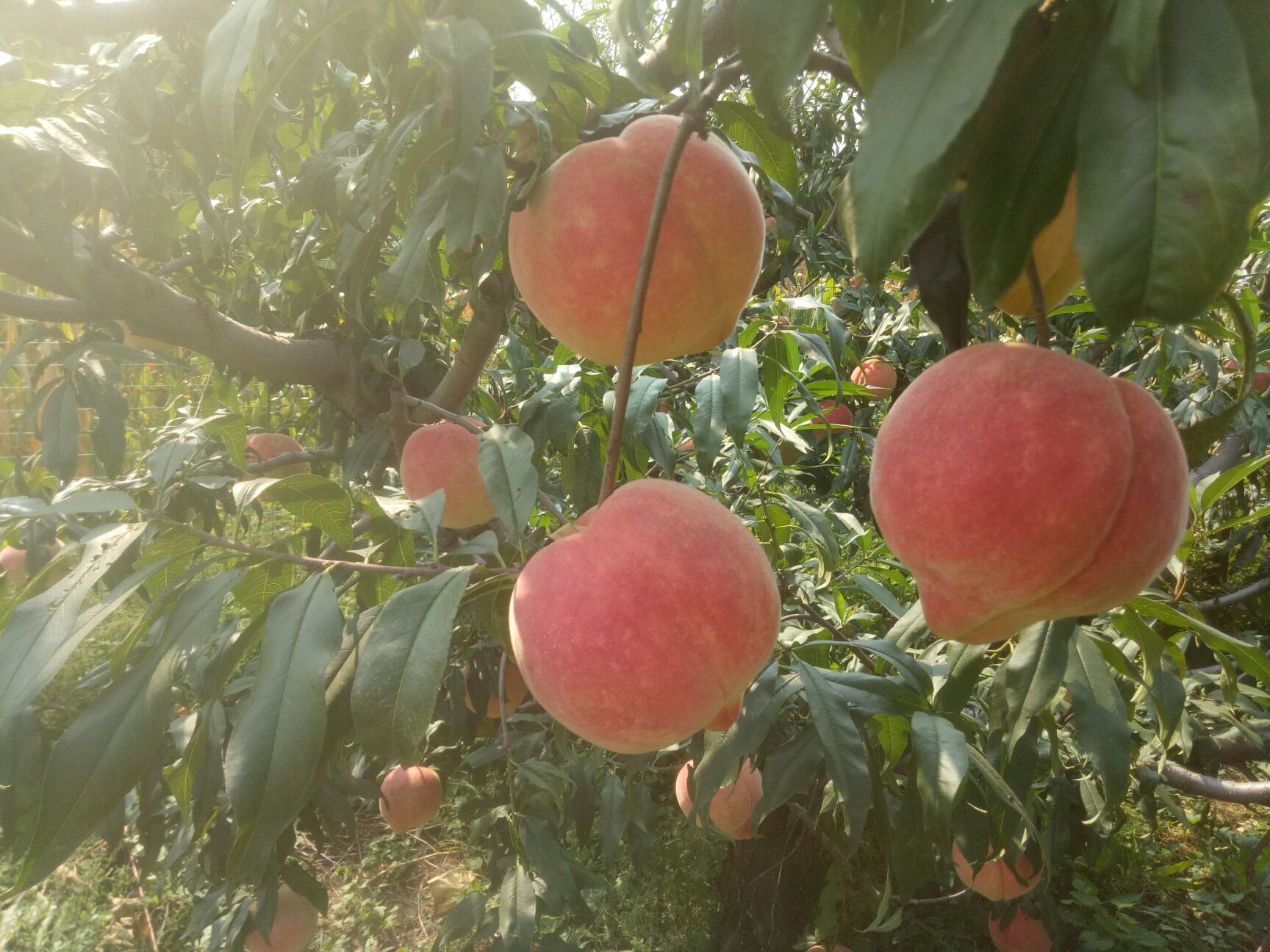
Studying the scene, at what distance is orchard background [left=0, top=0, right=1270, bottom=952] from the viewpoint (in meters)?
0.34

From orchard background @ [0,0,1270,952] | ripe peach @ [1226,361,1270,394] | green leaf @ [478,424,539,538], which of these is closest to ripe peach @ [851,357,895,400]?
orchard background @ [0,0,1270,952]

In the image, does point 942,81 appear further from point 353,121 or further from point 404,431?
point 404,431

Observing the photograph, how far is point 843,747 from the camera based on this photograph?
773 millimetres

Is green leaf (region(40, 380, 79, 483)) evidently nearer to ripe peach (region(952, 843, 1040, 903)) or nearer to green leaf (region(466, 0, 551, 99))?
green leaf (region(466, 0, 551, 99))

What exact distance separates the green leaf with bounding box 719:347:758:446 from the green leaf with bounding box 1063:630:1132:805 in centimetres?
48

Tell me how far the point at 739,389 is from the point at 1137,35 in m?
0.76

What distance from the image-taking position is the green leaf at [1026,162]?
13.3 inches

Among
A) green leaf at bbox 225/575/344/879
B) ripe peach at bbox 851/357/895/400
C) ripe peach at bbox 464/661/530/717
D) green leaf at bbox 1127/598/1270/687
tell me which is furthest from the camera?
ripe peach at bbox 851/357/895/400

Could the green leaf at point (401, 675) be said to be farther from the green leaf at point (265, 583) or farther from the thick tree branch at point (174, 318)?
the thick tree branch at point (174, 318)

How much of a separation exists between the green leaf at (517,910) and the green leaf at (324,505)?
0.79 m

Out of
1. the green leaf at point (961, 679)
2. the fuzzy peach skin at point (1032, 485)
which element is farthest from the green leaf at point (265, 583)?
the green leaf at point (961, 679)

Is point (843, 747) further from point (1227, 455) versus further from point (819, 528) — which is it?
point (1227, 455)

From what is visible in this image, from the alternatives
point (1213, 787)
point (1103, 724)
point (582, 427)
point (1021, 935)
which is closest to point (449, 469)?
point (582, 427)

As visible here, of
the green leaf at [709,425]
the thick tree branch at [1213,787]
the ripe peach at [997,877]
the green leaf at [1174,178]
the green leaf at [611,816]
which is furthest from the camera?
the green leaf at [611,816]
